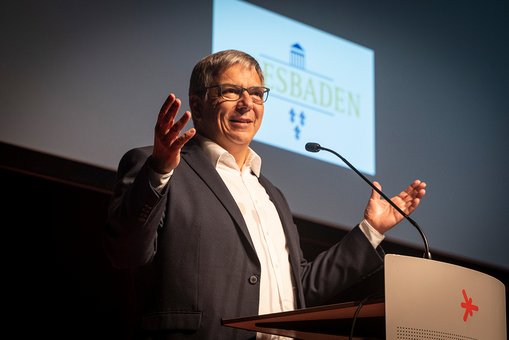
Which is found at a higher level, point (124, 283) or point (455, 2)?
point (455, 2)

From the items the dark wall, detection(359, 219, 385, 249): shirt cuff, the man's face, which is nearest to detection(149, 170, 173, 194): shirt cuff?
the man's face

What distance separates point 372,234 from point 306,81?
151cm

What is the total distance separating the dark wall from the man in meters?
1.07

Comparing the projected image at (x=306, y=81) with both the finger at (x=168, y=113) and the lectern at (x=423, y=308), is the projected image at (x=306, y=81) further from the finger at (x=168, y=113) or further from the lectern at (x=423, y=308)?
the lectern at (x=423, y=308)

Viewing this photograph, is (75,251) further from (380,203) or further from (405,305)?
(405,305)

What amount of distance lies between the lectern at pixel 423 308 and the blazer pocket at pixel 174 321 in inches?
5.4

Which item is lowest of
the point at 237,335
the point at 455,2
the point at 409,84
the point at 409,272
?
the point at 237,335

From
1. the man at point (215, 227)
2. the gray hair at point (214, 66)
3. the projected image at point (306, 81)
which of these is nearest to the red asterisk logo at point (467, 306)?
the man at point (215, 227)

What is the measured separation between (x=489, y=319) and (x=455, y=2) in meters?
3.24

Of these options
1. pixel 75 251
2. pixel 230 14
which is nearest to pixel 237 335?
pixel 75 251

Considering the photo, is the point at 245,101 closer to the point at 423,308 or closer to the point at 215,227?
the point at 215,227

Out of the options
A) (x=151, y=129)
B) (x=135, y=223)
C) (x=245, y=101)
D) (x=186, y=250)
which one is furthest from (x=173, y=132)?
(x=151, y=129)

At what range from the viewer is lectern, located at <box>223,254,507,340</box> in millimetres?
1810

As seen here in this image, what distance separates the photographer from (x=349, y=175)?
408 centimetres
